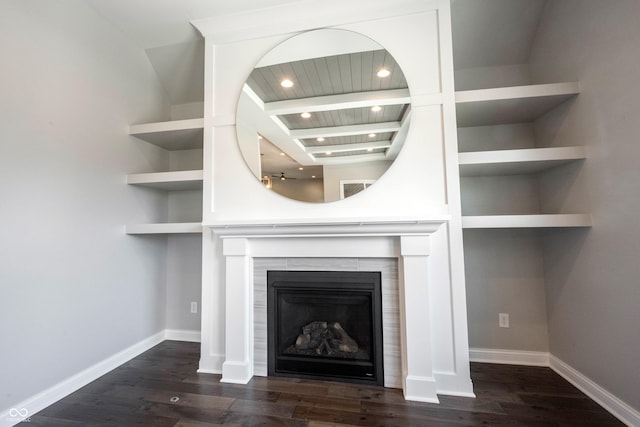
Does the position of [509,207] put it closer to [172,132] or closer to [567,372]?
[567,372]

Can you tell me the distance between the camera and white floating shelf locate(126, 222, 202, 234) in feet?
7.34

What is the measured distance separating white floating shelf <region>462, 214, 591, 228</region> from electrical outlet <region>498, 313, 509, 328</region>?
86 cm

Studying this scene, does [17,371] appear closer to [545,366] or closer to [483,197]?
[483,197]

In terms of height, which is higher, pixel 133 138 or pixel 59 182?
pixel 133 138

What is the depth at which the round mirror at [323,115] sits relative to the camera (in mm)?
1965

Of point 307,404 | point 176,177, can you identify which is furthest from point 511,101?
point 176,177

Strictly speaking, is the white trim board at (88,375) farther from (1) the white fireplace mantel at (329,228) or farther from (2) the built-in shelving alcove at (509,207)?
(2) the built-in shelving alcove at (509,207)

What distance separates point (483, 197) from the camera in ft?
7.70

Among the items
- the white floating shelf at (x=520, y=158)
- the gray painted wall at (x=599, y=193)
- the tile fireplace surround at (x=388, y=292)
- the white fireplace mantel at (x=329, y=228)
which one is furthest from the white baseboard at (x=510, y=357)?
the white floating shelf at (x=520, y=158)

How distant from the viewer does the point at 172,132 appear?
94.7 inches

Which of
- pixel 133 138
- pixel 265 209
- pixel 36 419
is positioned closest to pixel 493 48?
pixel 265 209

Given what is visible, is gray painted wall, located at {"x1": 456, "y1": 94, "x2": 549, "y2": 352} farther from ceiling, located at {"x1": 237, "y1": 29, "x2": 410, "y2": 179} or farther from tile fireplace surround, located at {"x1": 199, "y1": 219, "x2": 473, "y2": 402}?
ceiling, located at {"x1": 237, "y1": 29, "x2": 410, "y2": 179}

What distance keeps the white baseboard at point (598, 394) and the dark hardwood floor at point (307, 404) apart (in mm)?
47

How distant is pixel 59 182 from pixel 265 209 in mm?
1358
